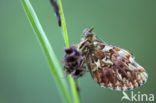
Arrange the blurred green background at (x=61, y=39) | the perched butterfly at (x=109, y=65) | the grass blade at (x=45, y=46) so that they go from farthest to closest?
the blurred green background at (x=61, y=39), the perched butterfly at (x=109, y=65), the grass blade at (x=45, y=46)

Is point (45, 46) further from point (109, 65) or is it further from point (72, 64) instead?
point (109, 65)

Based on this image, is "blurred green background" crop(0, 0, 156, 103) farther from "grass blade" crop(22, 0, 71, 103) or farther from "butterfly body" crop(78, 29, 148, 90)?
"grass blade" crop(22, 0, 71, 103)

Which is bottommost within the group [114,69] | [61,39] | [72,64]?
[72,64]

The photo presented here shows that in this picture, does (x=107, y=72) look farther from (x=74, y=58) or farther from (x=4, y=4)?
(x=4, y=4)

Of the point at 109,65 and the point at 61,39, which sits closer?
the point at 109,65

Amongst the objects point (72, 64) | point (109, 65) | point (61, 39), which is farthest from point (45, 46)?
point (61, 39)

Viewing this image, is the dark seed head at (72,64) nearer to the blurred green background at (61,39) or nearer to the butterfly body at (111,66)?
the butterfly body at (111,66)

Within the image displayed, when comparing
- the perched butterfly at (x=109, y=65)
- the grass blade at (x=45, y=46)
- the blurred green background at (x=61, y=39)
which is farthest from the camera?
the blurred green background at (x=61, y=39)

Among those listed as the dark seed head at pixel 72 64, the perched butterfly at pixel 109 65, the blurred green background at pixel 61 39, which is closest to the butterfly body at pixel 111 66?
the perched butterfly at pixel 109 65

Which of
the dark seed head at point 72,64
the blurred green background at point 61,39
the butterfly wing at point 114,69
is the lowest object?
the dark seed head at point 72,64

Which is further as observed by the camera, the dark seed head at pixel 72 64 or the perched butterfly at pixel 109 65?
the perched butterfly at pixel 109 65
